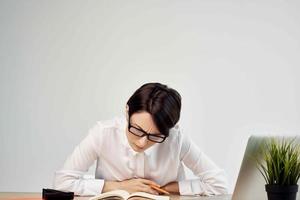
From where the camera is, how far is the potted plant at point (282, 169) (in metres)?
1.76

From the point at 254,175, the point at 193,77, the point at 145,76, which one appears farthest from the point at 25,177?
the point at 254,175

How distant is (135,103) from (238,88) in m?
2.09

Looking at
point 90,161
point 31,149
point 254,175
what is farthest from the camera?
point 31,149

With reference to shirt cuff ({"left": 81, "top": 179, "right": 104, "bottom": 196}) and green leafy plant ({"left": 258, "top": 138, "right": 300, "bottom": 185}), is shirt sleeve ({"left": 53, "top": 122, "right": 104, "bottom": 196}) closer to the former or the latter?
shirt cuff ({"left": 81, "top": 179, "right": 104, "bottom": 196})

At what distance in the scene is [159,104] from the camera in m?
2.21

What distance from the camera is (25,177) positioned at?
13.4 ft

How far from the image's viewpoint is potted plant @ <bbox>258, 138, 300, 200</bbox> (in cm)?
176

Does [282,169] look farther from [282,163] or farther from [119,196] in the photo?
[119,196]

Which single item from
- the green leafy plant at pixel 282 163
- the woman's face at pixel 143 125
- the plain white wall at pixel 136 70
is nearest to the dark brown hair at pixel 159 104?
the woman's face at pixel 143 125

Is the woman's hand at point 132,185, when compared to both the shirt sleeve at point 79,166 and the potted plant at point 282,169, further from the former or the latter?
the potted plant at point 282,169

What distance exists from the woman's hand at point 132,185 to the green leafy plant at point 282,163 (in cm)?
68

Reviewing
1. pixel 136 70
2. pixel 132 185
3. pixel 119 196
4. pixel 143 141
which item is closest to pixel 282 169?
pixel 119 196

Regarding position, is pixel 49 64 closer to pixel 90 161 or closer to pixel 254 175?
pixel 90 161

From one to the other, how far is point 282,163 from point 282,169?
20 mm
